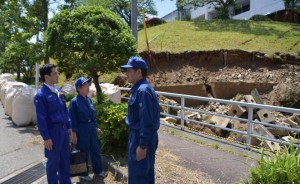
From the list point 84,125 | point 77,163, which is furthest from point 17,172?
point 84,125

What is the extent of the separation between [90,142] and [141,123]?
2202 millimetres

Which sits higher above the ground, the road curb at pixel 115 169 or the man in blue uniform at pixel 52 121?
the man in blue uniform at pixel 52 121

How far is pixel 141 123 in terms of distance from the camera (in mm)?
3268

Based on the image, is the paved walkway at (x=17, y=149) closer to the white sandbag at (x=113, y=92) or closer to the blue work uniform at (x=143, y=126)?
A: the white sandbag at (x=113, y=92)

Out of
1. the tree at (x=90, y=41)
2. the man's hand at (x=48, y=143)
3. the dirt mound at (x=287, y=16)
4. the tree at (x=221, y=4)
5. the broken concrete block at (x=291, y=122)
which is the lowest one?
the broken concrete block at (x=291, y=122)

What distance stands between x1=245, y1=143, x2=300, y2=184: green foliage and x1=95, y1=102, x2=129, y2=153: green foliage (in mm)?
2816

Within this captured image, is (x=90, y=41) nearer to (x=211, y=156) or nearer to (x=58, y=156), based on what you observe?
(x=58, y=156)

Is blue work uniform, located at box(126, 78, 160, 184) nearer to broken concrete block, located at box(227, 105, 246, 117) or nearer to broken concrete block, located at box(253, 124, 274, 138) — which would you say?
broken concrete block, located at box(253, 124, 274, 138)

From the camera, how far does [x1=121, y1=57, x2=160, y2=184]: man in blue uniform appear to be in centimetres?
325

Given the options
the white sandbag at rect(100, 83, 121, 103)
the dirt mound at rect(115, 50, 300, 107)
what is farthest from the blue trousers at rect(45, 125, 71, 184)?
the dirt mound at rect(115, 50, 300, 107)

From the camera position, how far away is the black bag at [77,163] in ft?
16.2

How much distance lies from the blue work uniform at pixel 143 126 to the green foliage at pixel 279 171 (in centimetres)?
128

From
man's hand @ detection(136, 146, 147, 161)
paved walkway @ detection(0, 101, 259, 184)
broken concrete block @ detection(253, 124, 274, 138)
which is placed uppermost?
man's hand @ detection(136, 146, 147, 161)

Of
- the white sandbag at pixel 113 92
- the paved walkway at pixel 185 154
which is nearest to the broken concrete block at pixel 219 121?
the paved walkway at pixel 185 154
